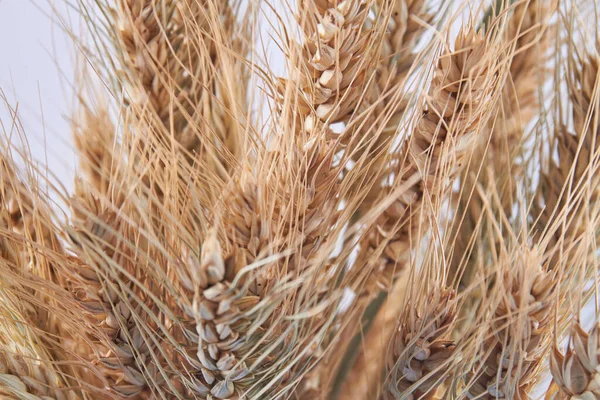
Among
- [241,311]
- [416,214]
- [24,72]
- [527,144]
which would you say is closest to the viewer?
[241,311]

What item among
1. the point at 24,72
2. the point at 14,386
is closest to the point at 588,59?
the point at 14,386

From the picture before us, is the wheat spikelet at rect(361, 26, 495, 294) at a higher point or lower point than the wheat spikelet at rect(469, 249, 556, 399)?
higher

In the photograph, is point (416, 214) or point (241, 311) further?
point (416, 214)

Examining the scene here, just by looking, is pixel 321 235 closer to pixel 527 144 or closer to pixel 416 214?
pixel 416 214

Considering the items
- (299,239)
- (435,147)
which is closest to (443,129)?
(435,147)

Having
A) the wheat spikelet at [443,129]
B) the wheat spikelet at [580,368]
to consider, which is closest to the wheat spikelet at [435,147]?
the wheat spikelet at [443,129]

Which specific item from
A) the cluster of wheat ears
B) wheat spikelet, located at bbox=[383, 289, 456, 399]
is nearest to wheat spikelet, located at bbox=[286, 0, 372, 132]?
the cluster of wheat ears

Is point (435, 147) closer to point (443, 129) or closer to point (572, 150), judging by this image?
point (443, 129)

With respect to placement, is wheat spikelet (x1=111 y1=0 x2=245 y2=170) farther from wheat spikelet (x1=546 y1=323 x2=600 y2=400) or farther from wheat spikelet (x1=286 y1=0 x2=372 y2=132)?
wheat spikelet (x1=546 y1=323 x2=600 y2=400)
